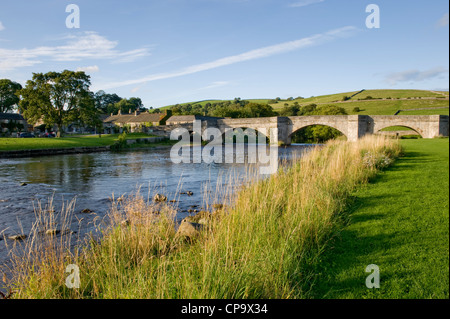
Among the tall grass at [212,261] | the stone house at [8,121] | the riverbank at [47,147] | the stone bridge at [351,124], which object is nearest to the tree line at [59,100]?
the riverbank at [47,147]

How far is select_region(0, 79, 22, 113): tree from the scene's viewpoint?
67812mm

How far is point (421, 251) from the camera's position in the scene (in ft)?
15.3

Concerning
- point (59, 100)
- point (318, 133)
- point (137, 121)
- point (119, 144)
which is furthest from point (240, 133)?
point (137, 121)

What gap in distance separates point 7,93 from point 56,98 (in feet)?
122

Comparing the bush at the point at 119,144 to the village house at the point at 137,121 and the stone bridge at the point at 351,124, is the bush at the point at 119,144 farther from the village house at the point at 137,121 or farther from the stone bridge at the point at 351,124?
the village house at the point at 137,121

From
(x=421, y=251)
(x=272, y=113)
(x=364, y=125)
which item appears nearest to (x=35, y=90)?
(x=364, y=125)

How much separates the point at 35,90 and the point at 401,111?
2411 inches

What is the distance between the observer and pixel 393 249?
4805mm

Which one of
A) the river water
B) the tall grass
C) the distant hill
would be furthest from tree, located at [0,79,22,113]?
the tall grass

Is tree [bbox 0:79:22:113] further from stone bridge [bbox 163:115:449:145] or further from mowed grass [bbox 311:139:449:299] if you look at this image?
mowed grass [bbox 311:139:449:299]

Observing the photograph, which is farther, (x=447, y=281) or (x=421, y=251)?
(x=421, y=251)

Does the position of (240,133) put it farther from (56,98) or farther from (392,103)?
(392,103)
